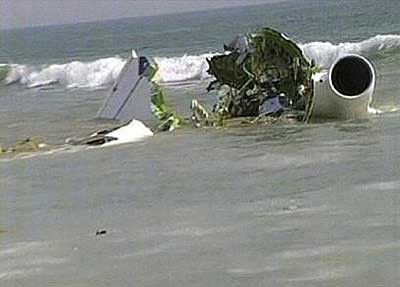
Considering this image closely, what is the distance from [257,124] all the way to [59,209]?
5.01 m

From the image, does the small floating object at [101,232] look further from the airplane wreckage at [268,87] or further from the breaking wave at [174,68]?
the breaking wave at [174,68]

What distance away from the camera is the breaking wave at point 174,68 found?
27078 millimetres

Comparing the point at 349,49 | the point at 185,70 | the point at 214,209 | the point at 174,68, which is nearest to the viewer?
the point at 214,209

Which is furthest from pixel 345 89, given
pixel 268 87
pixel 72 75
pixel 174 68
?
pixel 72 75

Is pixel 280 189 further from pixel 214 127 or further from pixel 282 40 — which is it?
pixel 282 40

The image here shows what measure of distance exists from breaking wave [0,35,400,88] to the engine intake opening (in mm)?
12063

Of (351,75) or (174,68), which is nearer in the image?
(351,75)

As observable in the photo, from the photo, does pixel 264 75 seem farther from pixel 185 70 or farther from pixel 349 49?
pixel 349 49

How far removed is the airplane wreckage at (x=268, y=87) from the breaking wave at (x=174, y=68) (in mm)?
11434

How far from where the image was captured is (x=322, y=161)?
8.05 m

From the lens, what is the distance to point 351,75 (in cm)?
1259

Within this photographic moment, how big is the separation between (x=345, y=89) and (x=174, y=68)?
16.7m

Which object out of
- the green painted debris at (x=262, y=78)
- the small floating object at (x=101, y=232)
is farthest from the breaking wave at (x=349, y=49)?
the small floating object at (x=101, y=232)

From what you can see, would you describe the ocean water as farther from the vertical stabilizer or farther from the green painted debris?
the vertical stabilizer
